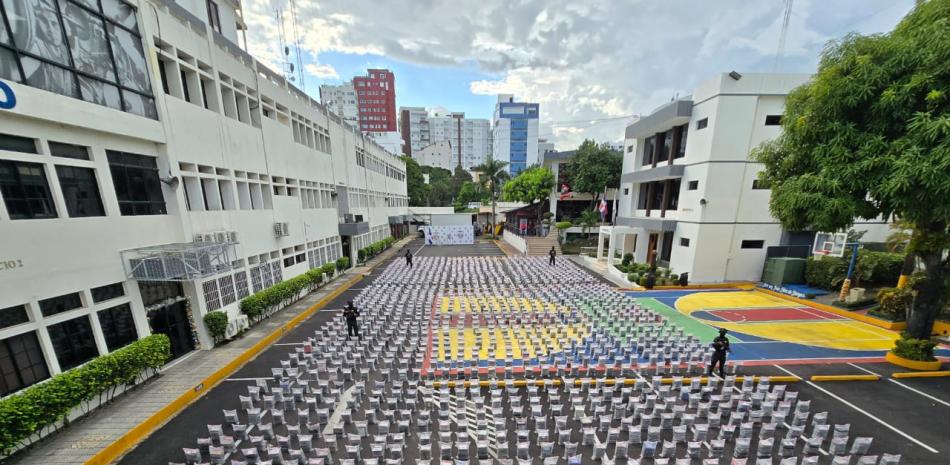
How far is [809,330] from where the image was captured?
44.2ft

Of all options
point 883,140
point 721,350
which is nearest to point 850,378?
point 721,350

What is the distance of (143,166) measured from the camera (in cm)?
1055

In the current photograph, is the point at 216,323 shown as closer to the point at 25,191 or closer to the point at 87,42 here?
the point at 25,191

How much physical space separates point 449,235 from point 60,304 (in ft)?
112

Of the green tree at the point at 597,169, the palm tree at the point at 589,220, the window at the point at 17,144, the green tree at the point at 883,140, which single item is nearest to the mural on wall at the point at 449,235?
the palm tree at the point at 589,220

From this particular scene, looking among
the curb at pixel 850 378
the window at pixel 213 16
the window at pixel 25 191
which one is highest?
the window at pixel 213 16

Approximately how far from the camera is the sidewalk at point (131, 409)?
7100 millimetres

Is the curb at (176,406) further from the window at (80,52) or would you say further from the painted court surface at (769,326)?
the painted court surface at (769,326)

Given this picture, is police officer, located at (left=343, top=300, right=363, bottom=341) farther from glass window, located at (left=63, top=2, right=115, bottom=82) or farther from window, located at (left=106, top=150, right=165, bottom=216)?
glass window, located at (left=63, top=2, right=115, bottom=82)

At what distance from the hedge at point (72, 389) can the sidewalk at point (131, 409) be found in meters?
0.35

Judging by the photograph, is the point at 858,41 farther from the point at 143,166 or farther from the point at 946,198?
the point at 143,166

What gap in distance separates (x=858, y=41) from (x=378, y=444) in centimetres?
1698

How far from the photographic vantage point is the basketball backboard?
16.8 metres

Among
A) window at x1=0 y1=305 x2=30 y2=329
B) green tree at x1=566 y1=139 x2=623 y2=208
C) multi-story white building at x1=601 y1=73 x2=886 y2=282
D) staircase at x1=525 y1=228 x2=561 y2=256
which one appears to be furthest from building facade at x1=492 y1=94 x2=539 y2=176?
window at x1=0 y1=305 x2=30 y2=329
